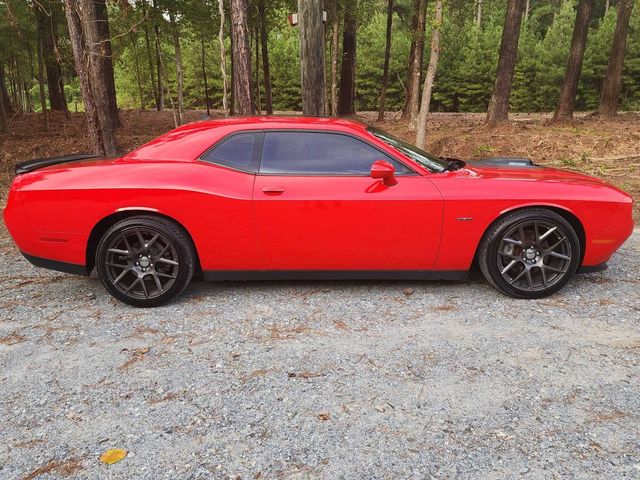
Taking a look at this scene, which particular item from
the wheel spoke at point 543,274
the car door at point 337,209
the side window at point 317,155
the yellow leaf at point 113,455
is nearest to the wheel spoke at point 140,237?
the car door at point 337,209

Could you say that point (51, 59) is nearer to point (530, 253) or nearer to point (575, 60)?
point (575, 60)

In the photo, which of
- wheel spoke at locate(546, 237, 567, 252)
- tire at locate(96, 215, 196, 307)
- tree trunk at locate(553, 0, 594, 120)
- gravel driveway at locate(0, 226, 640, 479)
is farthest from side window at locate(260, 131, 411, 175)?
tree trunk at locate(553, 0, 594, 120)

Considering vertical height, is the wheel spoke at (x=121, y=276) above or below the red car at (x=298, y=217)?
below

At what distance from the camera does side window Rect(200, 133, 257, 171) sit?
3.68 meters

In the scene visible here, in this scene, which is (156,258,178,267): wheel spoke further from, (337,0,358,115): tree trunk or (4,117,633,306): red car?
(337,0,358,115): tree trunk

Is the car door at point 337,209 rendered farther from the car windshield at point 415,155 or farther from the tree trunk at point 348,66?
the tree trunk at point 348,66

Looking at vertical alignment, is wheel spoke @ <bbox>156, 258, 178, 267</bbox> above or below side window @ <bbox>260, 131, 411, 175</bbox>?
below

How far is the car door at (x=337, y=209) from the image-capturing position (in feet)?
11.7

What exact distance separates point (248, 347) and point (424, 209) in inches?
66.8

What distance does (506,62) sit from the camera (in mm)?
11414

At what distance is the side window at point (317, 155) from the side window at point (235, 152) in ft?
0.37

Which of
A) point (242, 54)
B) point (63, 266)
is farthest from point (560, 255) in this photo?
point (242, 54)

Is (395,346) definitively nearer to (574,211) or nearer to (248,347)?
(248,347)

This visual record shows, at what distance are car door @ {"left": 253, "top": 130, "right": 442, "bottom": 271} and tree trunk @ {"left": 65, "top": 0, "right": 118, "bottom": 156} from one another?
589 cm
